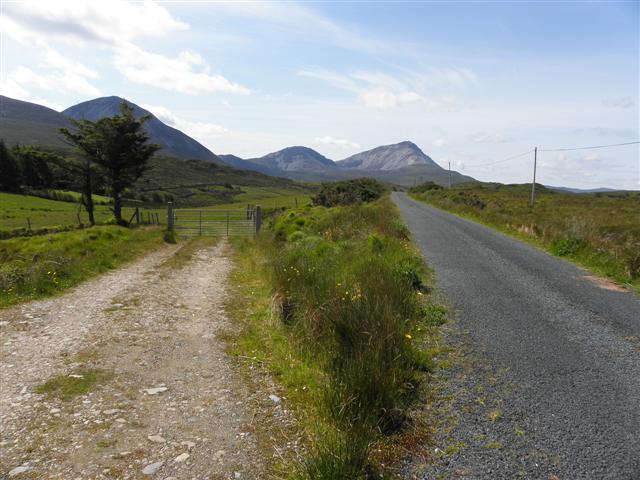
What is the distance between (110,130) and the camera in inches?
1205

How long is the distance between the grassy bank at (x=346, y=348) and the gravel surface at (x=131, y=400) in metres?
0.48

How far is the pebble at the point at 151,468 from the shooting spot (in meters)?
3.97

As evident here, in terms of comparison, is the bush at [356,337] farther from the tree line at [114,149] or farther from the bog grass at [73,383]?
the tree line at [114,149]

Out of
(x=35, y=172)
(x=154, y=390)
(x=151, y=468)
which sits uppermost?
(x=35, y=172)

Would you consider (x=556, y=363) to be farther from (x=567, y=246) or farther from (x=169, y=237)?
(x=169, y=237)

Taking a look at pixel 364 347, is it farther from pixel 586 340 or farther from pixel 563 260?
pixel 563 260

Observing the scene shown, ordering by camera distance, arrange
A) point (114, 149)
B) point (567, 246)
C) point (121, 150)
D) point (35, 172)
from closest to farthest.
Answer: point (567, 246)
point (114, 149)
point (121, 150)
point (35, 172)

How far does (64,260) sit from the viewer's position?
1302cm

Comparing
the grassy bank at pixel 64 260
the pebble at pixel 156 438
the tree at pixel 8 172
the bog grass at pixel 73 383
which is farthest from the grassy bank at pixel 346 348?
the tree at pixel 8 172

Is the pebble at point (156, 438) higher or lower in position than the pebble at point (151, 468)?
lower

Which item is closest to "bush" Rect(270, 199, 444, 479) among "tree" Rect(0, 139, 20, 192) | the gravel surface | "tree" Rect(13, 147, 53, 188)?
the gravel surface

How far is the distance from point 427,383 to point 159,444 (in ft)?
10.6

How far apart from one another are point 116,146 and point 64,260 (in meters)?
20.9

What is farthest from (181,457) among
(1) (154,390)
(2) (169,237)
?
(2) (169,237)
